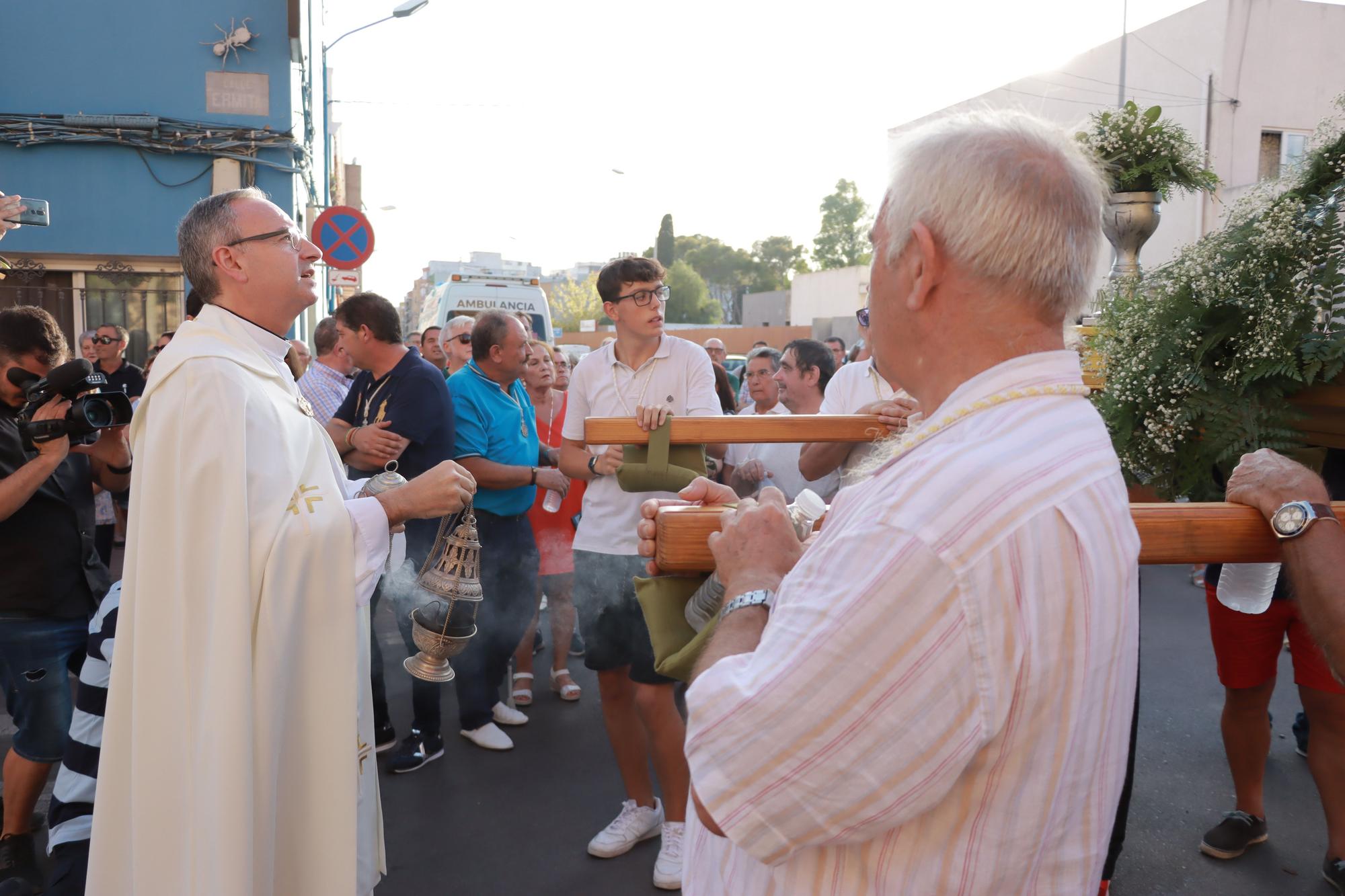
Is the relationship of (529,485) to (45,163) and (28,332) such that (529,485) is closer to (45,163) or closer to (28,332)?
(28,332)

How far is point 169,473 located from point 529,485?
258 centimetres

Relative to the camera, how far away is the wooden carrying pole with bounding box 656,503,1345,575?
4.43ft

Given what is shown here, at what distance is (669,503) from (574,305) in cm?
5909

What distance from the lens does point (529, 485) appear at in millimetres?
4777

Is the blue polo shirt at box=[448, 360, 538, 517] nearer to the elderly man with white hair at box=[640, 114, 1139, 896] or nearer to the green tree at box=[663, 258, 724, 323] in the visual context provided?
the elderly man with white hair at box=[640, 114, 1139, 896]

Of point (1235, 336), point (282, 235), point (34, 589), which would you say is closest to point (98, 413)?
point (34, 589)

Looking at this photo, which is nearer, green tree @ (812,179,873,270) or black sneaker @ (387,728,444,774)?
black sneaker @ (387,728,444,774)

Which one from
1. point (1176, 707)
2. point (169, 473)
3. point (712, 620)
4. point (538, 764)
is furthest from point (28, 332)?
point (1176, 707)

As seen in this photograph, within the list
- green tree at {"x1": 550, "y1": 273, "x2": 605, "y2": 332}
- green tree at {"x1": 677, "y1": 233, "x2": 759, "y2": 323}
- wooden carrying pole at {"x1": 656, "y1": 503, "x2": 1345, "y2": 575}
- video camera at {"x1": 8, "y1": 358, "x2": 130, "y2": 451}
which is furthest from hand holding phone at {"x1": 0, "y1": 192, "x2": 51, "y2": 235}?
green tree at {"x1": 677, "y1": 233, "x2": 759, "y2": 323}

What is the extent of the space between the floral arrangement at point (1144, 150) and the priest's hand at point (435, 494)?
102 inches

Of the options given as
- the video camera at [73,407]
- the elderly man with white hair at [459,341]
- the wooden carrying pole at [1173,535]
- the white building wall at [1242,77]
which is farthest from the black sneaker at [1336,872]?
the white building wall at [1242,77]

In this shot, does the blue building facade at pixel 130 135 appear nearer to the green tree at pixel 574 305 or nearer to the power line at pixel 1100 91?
the power line at pixel 1100 91

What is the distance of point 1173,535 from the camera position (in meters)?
1.36

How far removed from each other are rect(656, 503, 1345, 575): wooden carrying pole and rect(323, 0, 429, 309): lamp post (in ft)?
45.4
